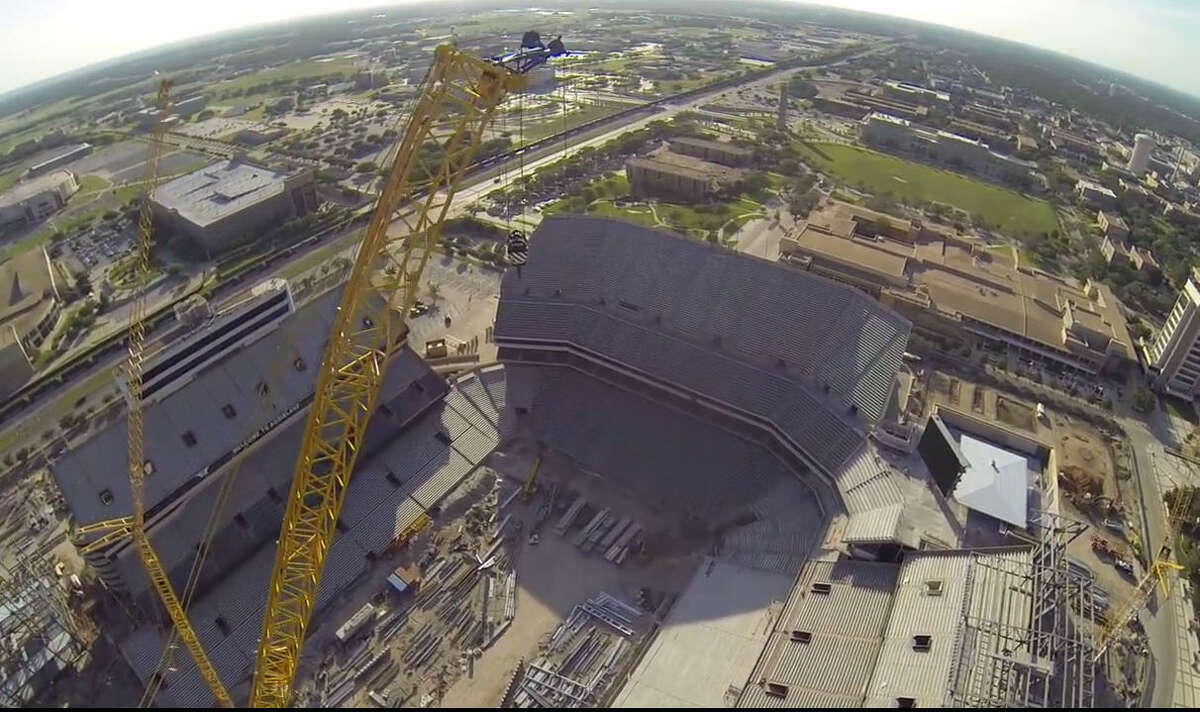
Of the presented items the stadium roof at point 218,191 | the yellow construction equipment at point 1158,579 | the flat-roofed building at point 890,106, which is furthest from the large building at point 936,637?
the flat-roofed building at point 890,106

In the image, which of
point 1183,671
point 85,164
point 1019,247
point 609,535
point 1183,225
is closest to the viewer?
point 1183,671

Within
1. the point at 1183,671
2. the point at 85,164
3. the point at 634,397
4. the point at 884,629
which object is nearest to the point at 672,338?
the point at 634,397

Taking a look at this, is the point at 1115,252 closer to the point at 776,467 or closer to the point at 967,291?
the point at 967,291

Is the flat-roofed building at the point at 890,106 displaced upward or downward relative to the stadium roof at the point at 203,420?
upward

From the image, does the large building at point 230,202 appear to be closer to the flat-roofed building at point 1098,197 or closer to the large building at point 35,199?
the large building at point 35,199

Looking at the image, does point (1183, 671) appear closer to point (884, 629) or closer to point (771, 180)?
point (884, 629)
